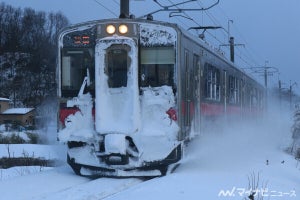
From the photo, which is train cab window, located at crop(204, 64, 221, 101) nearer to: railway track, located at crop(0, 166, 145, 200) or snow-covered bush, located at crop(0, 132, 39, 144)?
railway track, located at crop(0, 166, 145, 200)

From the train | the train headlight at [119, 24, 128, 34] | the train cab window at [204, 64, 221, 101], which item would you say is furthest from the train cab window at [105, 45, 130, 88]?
the train cab window at [204, 64, 221, 101]

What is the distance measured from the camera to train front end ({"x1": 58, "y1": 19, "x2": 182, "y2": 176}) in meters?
10.5

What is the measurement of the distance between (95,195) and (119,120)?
2295mm

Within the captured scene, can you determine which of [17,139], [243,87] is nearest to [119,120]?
[243,87]

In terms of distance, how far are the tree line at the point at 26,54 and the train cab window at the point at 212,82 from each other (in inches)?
2123

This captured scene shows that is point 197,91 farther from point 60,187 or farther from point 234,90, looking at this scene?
point 234,90

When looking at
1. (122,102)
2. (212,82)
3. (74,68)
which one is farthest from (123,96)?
(212,82)

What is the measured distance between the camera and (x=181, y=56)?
10.8 metres

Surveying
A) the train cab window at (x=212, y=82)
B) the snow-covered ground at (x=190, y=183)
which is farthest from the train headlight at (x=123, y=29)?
the train cab window at (x=212, y=82)

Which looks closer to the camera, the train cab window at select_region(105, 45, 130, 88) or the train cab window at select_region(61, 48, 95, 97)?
the train cab window at select_region(105, 45, 130, 88)

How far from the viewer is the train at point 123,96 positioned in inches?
414

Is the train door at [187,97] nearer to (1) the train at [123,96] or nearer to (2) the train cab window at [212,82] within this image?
(1) the train at [123,96]

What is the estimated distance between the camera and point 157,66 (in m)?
10.7

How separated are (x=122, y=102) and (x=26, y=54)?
69090mm
